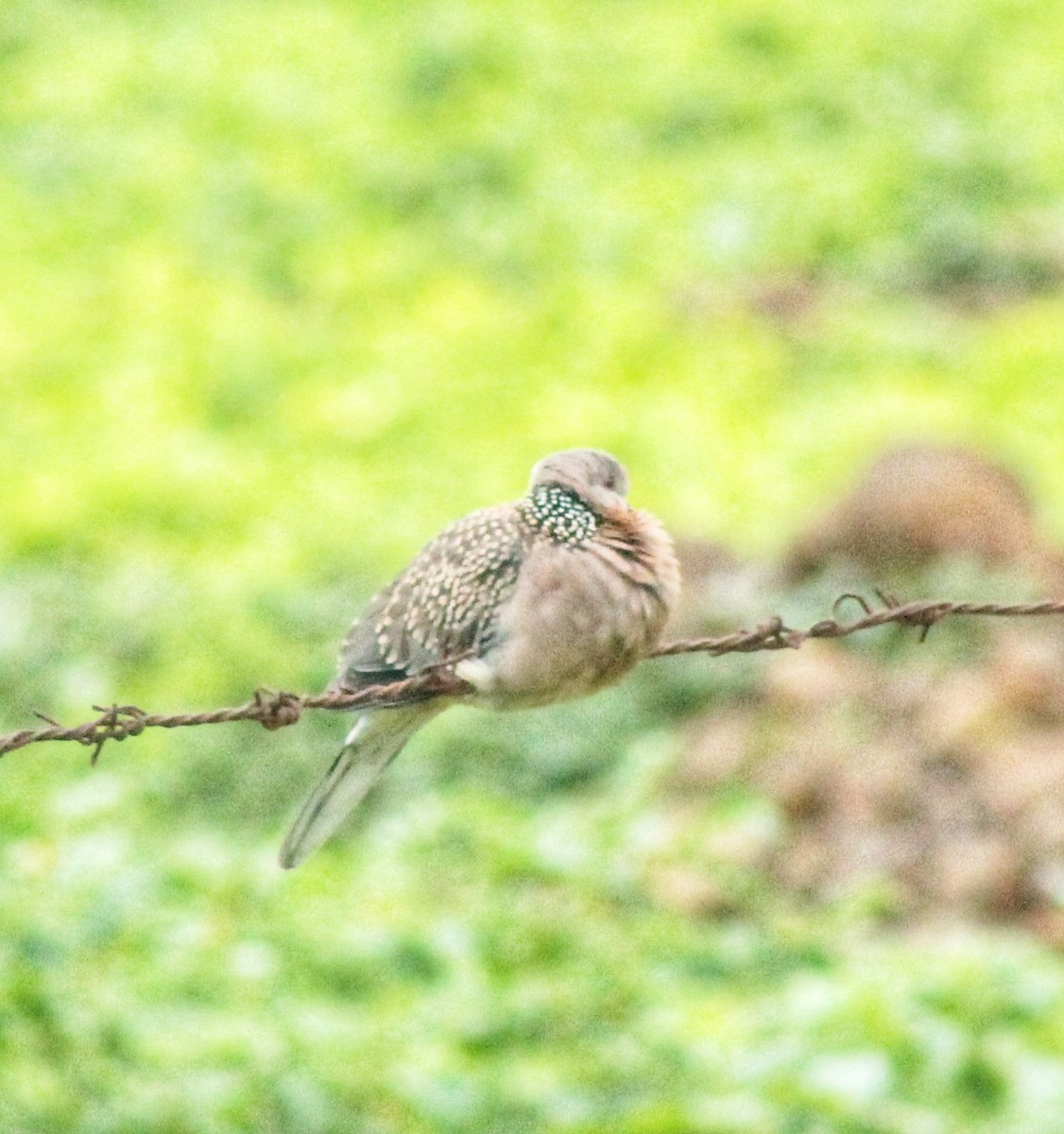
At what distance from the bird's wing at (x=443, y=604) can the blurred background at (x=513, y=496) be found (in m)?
1.51

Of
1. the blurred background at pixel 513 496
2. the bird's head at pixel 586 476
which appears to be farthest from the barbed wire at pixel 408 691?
the blurred background at pixel 513 496

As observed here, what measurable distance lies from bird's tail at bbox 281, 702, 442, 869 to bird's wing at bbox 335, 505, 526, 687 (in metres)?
0.09

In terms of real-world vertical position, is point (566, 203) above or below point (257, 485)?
above

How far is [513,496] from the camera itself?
10305mm

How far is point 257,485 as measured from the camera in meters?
10.5

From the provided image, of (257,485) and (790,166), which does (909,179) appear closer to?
(790,166)

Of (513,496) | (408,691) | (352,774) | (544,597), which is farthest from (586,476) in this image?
(513,496)

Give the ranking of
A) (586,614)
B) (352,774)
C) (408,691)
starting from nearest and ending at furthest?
1. (586,614)
2. (408,691)
3. (352,774)

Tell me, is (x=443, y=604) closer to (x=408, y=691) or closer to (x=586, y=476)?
(x=408, y=691)

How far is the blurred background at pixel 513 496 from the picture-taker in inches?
217

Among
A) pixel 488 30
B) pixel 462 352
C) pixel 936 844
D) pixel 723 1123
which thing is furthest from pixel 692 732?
pixel 488 30

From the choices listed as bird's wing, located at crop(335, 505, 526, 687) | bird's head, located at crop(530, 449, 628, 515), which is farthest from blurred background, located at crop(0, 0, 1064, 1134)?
bird's head, located at crop(530, 449, 628, 515)

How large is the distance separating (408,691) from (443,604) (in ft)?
0.81

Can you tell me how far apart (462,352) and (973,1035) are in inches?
267
